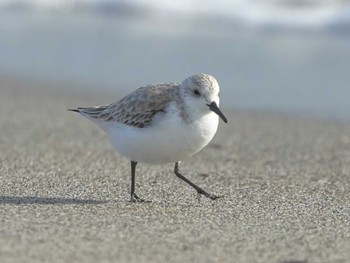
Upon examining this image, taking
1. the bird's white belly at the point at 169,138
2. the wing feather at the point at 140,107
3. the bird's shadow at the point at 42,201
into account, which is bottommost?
the bird's shadow at the point at 42,201

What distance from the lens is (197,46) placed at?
1341 centimetres

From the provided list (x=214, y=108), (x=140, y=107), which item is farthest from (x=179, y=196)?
(x=214, y=108)

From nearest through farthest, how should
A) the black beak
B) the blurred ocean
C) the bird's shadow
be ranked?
1. the black beak
2. the bird's shadow
3. the blurred ocean

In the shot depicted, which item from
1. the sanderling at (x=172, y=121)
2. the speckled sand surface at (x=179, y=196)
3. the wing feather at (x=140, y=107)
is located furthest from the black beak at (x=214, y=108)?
the speckled sand surface at (x=179, y=196)

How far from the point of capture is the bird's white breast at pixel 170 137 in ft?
16.1

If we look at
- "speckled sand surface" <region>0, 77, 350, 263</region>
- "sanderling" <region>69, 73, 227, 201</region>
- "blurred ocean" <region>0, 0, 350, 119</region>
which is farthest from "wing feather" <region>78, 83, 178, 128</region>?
"blurred ocean" <region>0, 0, 350, 119</region>

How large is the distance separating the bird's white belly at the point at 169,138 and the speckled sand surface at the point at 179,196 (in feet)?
1.07

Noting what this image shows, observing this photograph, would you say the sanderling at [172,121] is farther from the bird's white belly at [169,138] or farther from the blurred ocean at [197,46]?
the blurred ocean at [197,46]

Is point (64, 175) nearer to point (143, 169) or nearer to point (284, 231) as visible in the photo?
point (143, 169)

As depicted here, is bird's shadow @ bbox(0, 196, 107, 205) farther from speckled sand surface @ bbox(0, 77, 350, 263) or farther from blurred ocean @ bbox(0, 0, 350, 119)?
blurred ocean @ bbox(0, 0, 350, 119)

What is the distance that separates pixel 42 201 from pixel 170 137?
2.90ft

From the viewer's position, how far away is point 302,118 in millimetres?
9133

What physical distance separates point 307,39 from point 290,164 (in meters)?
7.60

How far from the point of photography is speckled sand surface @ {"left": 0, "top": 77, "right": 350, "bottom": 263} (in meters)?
4.05
